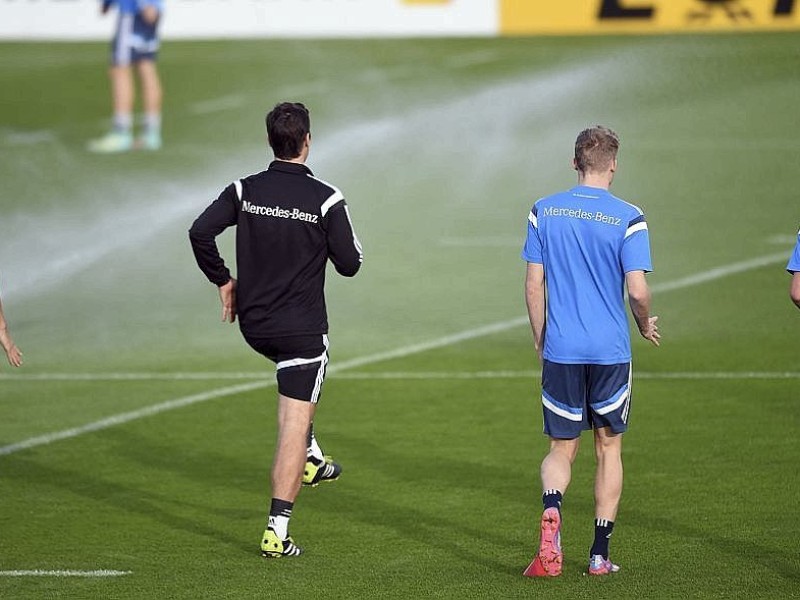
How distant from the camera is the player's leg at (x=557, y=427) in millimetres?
7781

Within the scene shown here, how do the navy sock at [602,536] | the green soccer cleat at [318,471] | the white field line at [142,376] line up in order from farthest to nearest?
the white field line at [142,376]
the green soccer cleat at [318,471]
the navy sock at [602,536]

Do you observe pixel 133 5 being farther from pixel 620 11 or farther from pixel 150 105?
pixel 620 11

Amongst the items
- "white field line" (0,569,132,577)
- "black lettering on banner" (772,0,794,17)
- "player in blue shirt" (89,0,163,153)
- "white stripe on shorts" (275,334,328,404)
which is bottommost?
"white field line" (0,569,132,577)

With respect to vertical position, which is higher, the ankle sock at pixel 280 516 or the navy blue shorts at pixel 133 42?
the navy blue shorts at pixel 133 42

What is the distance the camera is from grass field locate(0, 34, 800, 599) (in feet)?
27.9

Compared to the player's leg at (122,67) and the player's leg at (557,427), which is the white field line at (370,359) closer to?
the player's leg at (557,427)

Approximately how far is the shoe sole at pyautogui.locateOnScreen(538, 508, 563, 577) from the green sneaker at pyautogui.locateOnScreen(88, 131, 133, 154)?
16772 mm

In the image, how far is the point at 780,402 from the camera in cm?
1155

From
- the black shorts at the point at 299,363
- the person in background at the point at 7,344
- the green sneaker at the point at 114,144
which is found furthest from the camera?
the green sneaker at the point at 114,144

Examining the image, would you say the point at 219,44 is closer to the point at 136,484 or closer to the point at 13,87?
the point at 13,87

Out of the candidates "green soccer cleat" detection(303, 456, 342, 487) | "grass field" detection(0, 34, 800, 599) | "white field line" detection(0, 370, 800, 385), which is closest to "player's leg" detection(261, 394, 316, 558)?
"grass field" detection(0, 34, 800, 599)

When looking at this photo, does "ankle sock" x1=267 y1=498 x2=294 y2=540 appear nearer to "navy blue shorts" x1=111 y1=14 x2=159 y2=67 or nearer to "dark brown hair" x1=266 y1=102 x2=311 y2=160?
"dark brown hair" x1=266 y1=102 x2=311 y2=160

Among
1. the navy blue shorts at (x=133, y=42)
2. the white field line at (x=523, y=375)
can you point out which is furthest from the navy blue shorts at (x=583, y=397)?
the navy blue shorts at (x=133, y=42)

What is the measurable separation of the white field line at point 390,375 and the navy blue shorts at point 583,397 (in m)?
4.60
